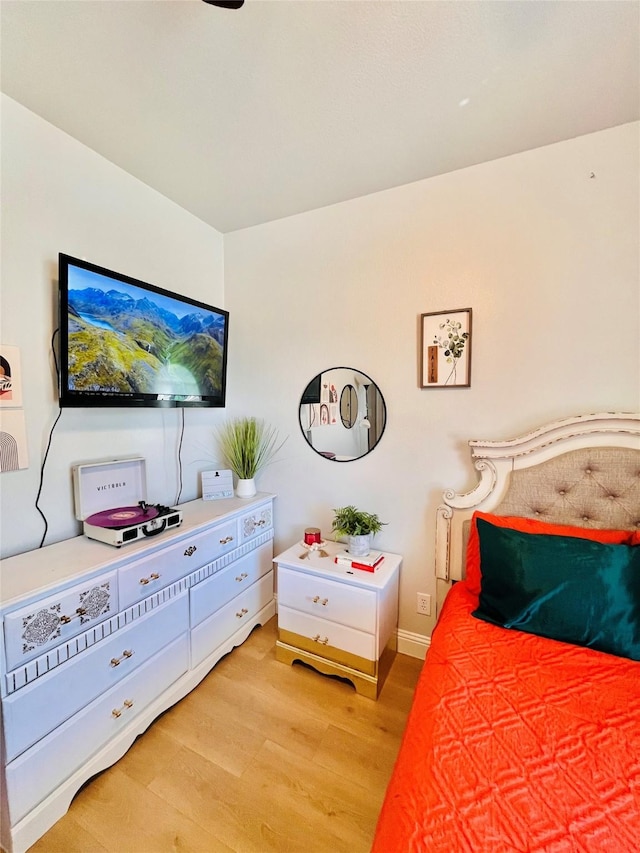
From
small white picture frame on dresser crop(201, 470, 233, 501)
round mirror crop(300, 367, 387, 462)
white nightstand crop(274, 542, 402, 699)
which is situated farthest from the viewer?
small white picture frame on dresser crop(201, 470, 233, 501)

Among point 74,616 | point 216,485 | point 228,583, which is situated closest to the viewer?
point 74,616

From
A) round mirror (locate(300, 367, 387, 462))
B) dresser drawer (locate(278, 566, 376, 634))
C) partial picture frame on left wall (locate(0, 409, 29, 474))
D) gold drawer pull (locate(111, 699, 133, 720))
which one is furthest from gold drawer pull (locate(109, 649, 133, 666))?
round mirror (locate(300, 367, 387, 462))

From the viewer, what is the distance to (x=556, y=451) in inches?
63.2

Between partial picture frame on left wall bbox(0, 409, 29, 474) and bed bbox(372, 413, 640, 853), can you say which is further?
partial picture frame on left wall bbox(0, 409, 29, 474)

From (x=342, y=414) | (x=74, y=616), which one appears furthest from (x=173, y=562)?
(x=342, y=414)

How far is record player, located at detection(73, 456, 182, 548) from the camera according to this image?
→ 59.8 inches

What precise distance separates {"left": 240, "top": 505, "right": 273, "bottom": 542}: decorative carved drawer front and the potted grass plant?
0.15 meters

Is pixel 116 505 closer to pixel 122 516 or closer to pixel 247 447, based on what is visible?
pixel 122 516

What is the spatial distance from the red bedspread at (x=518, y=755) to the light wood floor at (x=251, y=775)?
0.62m

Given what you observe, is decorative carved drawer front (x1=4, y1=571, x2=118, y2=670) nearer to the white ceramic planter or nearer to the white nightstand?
the white nightstand

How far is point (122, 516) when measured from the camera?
162 centimetres

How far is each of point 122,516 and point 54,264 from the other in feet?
3.85

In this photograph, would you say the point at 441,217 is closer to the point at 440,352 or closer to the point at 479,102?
the point at 479,102

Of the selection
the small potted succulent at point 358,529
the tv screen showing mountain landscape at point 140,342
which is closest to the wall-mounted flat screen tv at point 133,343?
the tv screen showing mountain landscape at point 140,342
